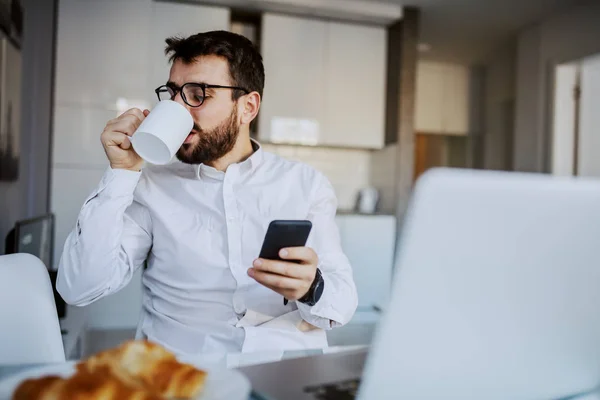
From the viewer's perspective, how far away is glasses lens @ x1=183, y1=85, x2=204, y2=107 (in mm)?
1303

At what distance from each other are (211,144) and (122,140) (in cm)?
30

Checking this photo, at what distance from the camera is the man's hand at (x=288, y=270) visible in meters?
0.84

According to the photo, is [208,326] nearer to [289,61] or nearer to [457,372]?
[457,372]

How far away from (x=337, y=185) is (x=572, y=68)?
2.16m

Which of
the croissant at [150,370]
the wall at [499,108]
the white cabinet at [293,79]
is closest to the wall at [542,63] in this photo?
the wall at [499,108]

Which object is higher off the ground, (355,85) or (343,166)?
(355,85)

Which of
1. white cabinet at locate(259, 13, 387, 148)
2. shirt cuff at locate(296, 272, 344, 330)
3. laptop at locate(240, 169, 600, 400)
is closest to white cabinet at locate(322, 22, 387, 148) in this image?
white cabinet at locate(259, 13, 387, 148)

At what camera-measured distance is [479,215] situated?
1.46ft

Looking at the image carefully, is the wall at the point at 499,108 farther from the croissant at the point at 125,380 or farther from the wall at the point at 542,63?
the croissant at the point at 125,380

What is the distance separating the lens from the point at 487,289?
48cm

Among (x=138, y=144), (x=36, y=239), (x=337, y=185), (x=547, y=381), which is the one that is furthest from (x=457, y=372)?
(x=337, y=185)

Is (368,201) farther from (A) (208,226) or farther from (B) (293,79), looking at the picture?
(A) (208,226)

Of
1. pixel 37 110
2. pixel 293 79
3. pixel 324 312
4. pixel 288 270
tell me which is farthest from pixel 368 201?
pixel 288 270

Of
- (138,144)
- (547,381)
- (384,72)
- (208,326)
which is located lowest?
(208,326)
